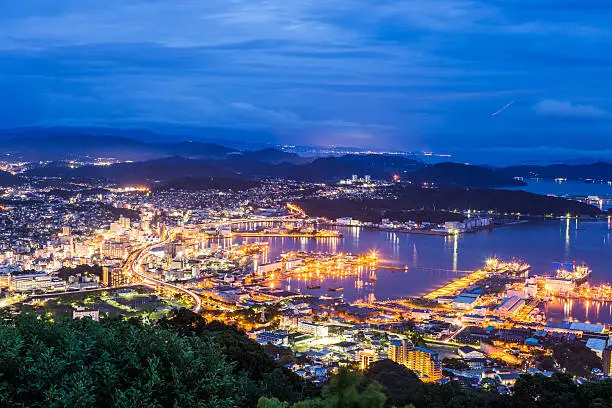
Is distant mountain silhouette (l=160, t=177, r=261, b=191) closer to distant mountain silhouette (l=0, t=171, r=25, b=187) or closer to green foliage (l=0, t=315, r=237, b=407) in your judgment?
distant mountain silhouette (l=0, t=171, r=25, b=187)

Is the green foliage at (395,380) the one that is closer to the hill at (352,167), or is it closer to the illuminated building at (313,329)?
the illuminated building at (313,329)

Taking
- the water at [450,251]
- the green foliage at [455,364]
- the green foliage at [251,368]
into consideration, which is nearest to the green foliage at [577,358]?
the green foliage at [455,364]

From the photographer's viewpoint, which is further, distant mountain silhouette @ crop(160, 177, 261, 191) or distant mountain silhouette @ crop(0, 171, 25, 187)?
distant mountain silhouette @ crop(160, 177, 261, 191)

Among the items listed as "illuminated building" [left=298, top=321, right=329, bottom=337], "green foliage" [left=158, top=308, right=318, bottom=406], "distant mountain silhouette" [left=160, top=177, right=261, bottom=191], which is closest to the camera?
"green foliage" [left=158, top=308, right=318, bottom=406]

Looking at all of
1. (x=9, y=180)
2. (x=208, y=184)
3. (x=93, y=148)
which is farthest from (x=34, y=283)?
(x=93, y=148)

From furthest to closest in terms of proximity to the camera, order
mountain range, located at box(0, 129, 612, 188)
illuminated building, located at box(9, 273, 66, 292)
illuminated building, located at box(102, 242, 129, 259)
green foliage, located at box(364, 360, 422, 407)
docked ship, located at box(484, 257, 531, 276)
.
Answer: mountain range, located at box(0, 129, 612, 188) → illuminated building, located at box(102, 242, 129, 259) → docked ship, located at box(484, 257, 531, 276) → illuminated building, located at box(9, 273, 66, 292) → green foliage, located at box(364, 360, 422, 407)

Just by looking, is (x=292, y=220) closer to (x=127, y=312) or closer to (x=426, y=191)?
(x=426, y=191)

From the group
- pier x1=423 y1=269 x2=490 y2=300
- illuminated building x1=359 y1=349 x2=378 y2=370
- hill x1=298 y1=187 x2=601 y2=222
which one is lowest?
illuminated building x1=359 y1=349 x2=378 y2=370

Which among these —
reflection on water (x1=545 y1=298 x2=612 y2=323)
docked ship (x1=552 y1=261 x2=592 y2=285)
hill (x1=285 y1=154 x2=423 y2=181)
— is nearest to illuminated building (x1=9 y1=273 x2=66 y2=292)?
reflection on water (x1=545 y1=298 x2=612 y2=323)
